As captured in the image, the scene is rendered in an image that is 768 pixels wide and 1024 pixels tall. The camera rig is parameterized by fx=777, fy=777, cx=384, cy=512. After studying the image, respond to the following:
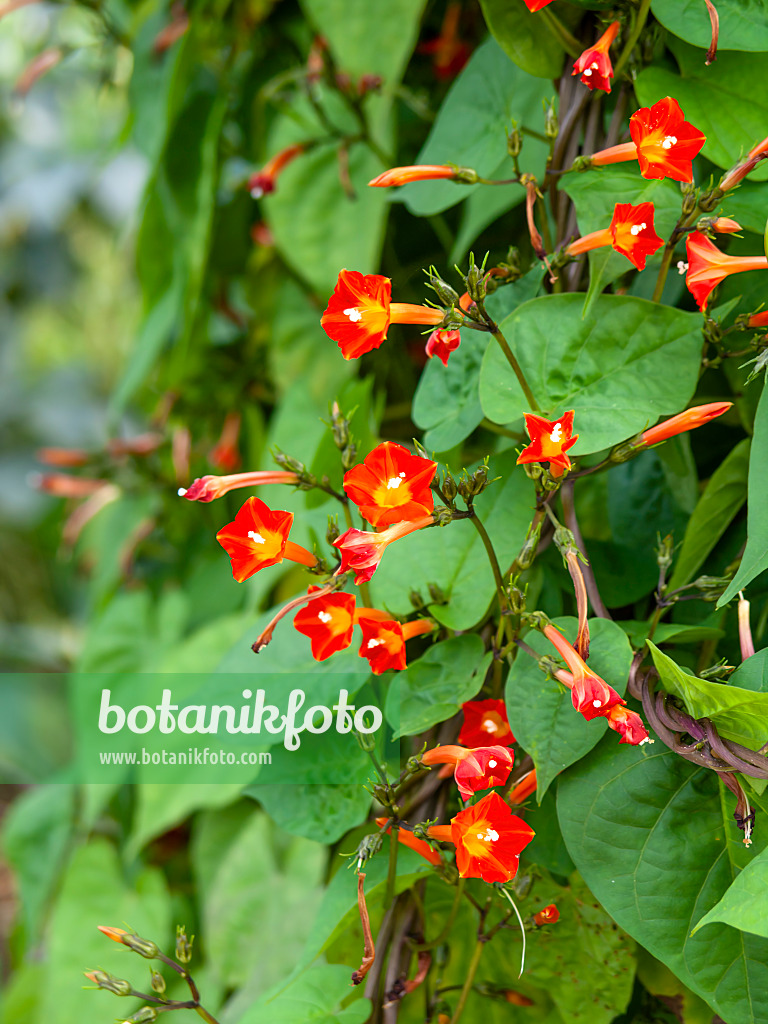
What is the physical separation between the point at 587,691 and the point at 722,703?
0.06m

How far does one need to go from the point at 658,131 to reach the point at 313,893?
536 millimetres

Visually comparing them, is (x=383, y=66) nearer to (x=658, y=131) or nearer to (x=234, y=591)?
(x=658, y=131)

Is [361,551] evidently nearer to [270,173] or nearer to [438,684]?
[438,684]

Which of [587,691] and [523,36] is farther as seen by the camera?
[523,36]

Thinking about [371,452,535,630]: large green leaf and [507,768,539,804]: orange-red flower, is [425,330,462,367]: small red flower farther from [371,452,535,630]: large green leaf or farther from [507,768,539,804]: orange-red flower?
[507,768,539,804]: orange-red flower

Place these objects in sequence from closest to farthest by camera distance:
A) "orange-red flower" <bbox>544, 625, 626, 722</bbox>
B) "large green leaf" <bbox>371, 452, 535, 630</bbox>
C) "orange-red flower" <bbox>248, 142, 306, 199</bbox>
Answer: "orange-red flower" <bbox>544, 625, 626, 722</bbox>, "large green leaf" <bbox>371, 452, 535, 630</bbox>, "orange-red flower" <bbox>248, 142, 306, 199</bbox>

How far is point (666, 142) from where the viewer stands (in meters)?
0.33

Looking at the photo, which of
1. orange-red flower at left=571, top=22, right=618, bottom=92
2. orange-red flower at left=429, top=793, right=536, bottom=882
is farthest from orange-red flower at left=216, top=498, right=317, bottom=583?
orange-red flower at left=571, top=22, right=618, bottom=92

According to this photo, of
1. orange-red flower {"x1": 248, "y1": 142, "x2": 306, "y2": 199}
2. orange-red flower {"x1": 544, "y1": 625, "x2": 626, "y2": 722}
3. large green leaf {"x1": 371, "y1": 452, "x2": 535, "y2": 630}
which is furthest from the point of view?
orange-red flower {"x1": 248, "y1": 142, "x2": 306, "y2": 199}

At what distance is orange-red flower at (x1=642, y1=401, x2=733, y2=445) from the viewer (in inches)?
13.4

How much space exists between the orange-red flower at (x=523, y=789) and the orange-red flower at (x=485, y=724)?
0.02 metres

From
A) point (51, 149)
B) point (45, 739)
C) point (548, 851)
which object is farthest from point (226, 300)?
point (51, 149)

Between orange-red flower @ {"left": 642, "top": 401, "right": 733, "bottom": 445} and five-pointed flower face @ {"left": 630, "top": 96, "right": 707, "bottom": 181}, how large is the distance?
3.8 inches
